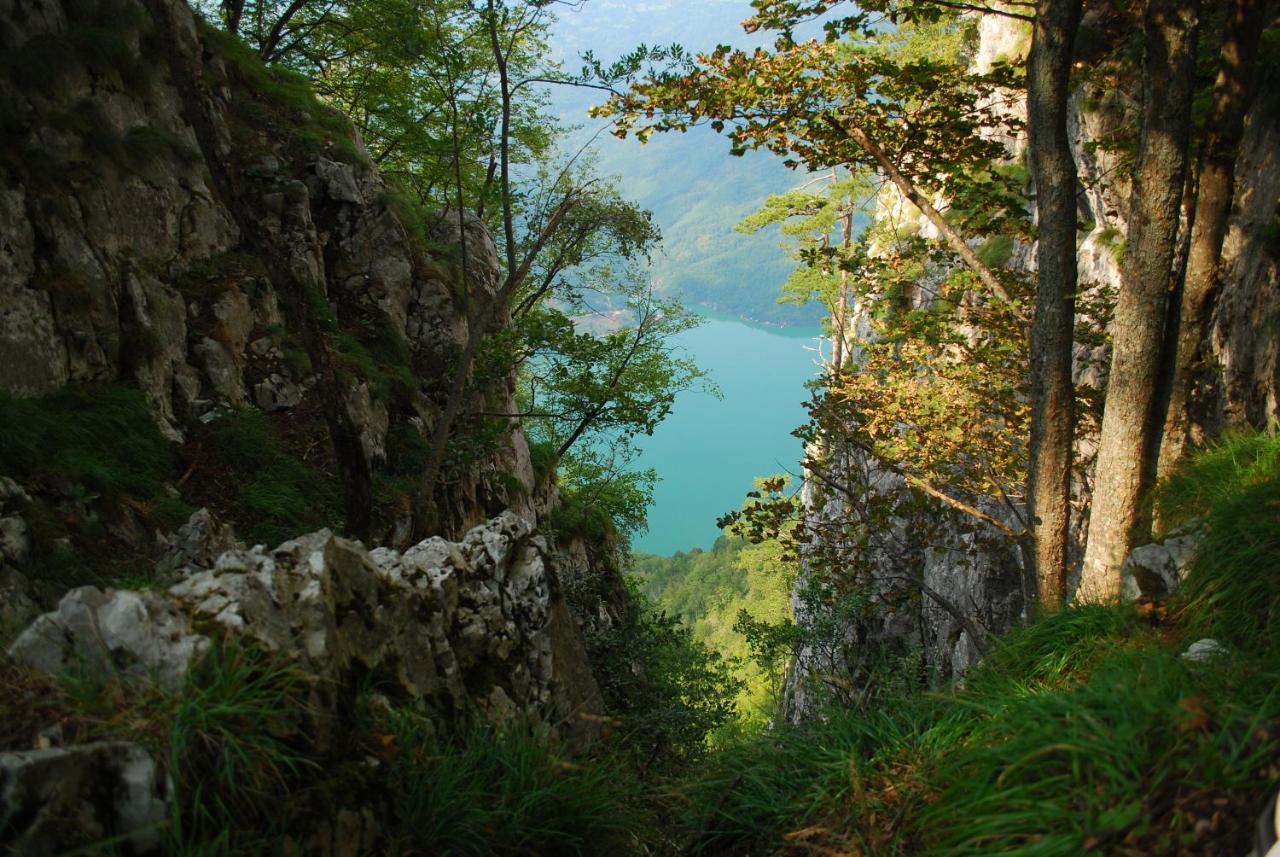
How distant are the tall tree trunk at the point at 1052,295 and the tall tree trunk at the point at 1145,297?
497 millimetres

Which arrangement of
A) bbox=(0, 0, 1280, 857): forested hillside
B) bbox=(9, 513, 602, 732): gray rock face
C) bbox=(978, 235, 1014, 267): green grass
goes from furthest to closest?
bbox=(978, 235, 1014, 267): green grass → bbox=(9, 513, 602, 732): gray rock face → bbox=(0, 0, 1280, 857): forested hillside

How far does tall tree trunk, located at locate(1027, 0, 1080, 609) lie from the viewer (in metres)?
5.82

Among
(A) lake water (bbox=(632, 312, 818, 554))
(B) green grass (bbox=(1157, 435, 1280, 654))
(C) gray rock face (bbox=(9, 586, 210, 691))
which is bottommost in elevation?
(C) gray rock face (bbox=(9, 586, 210, 691))

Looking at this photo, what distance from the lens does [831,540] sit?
31.0ft

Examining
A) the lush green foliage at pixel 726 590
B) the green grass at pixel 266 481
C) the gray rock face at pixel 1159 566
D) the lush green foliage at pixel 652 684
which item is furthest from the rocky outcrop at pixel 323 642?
the lush green foliage at pixel 726 590

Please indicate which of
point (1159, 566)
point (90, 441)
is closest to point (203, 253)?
point (90, 441)

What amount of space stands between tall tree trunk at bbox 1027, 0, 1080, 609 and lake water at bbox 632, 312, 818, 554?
238ft

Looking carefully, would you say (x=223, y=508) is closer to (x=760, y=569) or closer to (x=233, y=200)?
(x=233, y=200)

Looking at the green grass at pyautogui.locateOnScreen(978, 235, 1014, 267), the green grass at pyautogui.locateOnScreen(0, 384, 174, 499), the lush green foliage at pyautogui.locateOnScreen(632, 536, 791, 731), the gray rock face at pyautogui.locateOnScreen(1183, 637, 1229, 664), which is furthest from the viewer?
the lush green foliage at pyautogui.locateOnScreen(632, 536, 791, 731)

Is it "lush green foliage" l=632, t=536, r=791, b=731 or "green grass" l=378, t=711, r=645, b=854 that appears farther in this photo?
"lush green foliage" l=632, t=536, r=791, b=731

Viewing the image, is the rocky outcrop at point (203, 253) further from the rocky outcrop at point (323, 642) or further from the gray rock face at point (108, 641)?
→ the gray rock face at point (108, 641)

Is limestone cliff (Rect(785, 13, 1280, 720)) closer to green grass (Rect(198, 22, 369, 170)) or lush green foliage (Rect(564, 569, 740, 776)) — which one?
lush green foliage (Rect(564, 569, 740, 776))

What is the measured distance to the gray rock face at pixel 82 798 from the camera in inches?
79.8

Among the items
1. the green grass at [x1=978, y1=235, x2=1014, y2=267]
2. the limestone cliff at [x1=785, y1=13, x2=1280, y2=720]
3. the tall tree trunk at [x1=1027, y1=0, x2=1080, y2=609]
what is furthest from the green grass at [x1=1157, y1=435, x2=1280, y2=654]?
the green grass at [x1=978, y1=235, x2=1014, y2=267]
